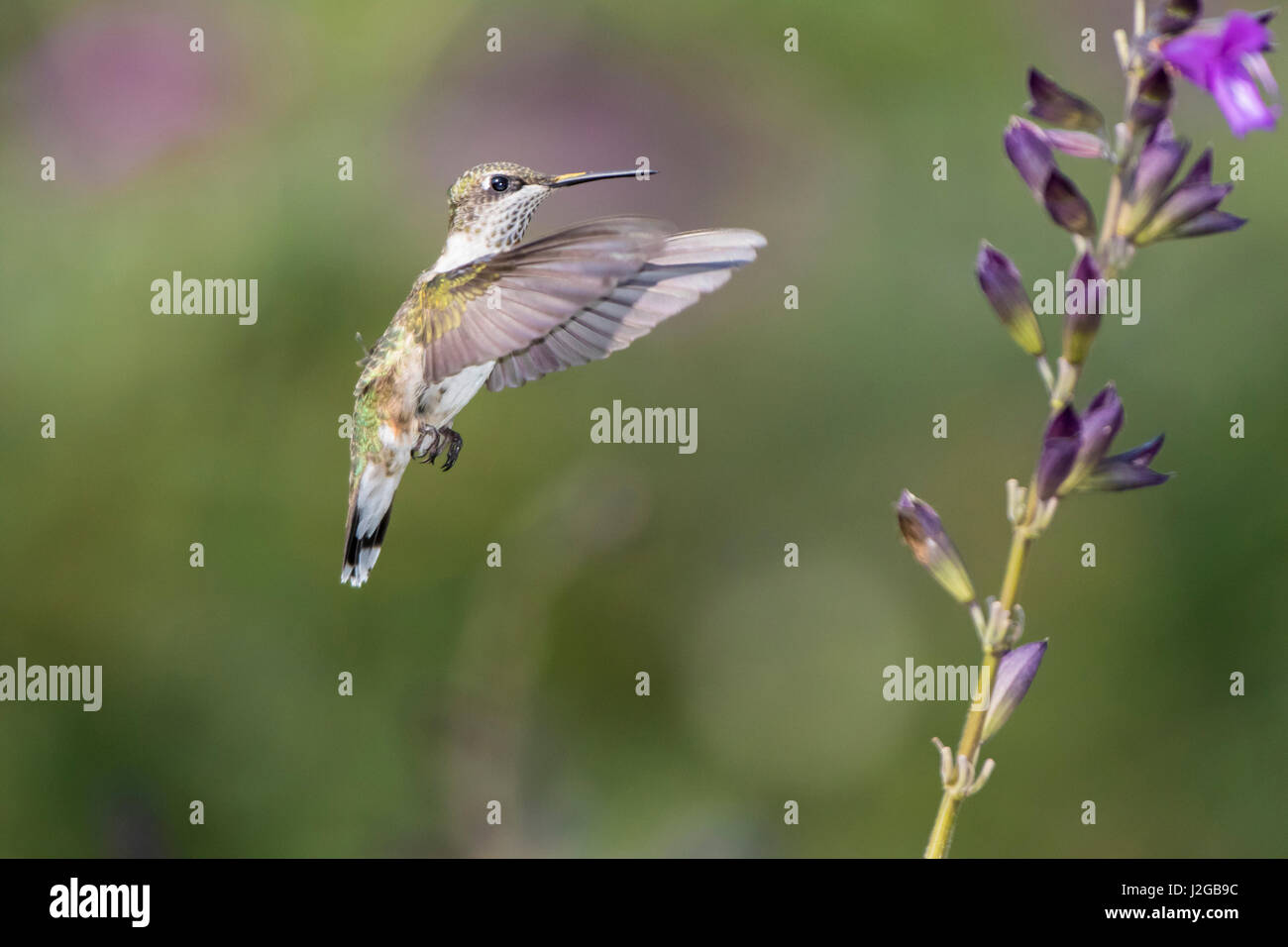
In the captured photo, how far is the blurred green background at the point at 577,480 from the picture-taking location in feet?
13.3

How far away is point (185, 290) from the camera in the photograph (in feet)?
13.1

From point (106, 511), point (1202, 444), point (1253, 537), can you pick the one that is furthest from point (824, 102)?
point (106, 511)

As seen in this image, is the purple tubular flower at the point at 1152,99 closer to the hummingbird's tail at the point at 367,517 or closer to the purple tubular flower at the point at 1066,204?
the purple tubular flower at the point at 1066,204

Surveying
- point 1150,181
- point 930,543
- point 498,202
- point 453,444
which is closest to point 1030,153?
point 1150,181

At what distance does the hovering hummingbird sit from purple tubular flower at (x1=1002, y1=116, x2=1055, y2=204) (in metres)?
0.36

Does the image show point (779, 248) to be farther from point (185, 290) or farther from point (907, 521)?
point (907, 521)

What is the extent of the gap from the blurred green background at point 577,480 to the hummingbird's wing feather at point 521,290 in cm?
171

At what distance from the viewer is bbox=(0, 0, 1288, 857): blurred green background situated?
404 cm

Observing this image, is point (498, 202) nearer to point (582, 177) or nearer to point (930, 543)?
point (582, 177)

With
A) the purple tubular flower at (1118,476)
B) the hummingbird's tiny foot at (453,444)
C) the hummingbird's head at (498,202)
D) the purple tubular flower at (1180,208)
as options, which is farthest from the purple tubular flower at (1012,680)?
the hummingbird's head at (498,202)

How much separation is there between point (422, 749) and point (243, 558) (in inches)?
35.4

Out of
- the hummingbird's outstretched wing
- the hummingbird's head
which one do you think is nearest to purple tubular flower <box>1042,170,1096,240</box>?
the hummingbird's outstretched wing

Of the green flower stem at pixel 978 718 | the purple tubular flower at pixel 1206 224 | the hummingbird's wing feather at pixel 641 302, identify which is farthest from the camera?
the hummingbird's wing feather at pixel 641 302

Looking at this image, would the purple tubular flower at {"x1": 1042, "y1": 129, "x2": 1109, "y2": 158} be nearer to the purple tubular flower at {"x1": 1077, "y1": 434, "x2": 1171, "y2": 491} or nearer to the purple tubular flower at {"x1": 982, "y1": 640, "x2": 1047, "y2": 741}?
the purple tubular flower at {"x1": 1077, "y1": 434, "x2": 1171, "y2": 491}
